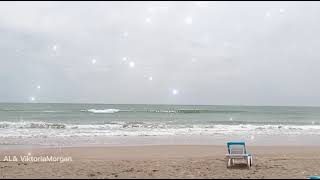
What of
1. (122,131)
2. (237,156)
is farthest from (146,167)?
(122,131)

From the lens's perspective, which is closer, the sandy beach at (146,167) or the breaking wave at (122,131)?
the sandy beach at (146,167)

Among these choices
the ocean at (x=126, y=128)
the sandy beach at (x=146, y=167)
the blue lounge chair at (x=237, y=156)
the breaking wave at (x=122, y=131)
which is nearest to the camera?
the sandy beach at (x=146, y=167)

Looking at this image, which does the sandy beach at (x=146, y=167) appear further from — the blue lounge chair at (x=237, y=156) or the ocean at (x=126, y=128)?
the ocean at (x=126, y=128)

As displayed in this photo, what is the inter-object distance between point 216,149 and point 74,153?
5.37 m

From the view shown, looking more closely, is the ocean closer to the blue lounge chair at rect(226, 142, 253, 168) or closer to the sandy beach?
the sandy beach

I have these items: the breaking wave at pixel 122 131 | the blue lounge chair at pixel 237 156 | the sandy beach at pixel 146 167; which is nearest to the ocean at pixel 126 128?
the breaking wave at pixel 122 131

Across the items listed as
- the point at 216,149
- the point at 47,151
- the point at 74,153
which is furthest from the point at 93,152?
the point at 216,149

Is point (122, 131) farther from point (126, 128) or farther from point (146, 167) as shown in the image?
point (146, 167)

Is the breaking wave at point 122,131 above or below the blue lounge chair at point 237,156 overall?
above

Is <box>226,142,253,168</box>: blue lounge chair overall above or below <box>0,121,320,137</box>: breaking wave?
below

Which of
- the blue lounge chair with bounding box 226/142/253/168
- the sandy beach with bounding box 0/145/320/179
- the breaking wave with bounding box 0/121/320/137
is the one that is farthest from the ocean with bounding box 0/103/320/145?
the blue lounge chair with bounding box 226/142/253/168

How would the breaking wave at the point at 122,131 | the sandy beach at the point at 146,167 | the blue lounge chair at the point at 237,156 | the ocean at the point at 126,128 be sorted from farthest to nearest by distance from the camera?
the breaking wave at the point at 122,131
the ocean at the point at 126,128
the blue lounge chair at the point at 237,156
the sandy beach at the point at 146,167

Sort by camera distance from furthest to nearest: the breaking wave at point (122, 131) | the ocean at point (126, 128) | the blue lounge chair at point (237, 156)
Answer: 1. the breaking wave at point (122, 131)
2. the ocean at point (126, 128)
3. the blue lounge chair at point (237, 156)

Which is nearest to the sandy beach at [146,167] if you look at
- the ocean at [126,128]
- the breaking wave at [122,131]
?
the ocean at [126,128]
